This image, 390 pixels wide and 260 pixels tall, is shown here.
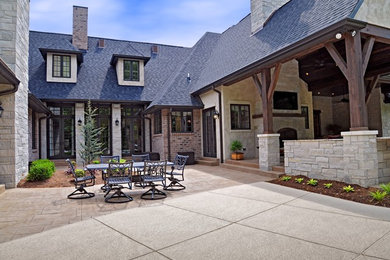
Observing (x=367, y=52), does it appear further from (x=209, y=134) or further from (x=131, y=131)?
(x=131, y=131)

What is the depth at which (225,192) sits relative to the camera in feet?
21.1

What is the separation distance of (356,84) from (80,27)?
53.2ft

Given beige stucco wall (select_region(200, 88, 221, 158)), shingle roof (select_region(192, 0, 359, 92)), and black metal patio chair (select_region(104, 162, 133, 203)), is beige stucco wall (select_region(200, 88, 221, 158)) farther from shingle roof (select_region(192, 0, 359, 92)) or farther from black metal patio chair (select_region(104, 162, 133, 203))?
black metal patio chair (select_region(104, 162, 133, 203))

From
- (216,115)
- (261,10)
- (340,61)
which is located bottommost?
(216,115)

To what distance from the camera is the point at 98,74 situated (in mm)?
15617

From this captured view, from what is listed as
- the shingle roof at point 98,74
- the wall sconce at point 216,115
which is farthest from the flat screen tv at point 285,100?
the shingle roof at point 98,74

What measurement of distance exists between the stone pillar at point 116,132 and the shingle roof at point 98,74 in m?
0.64

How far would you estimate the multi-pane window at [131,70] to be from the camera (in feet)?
51.1

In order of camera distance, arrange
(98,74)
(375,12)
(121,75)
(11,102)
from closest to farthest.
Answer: (375,12) → (11,102) → (121,75) → (98,74)

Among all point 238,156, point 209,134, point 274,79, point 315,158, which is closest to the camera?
point 315,158

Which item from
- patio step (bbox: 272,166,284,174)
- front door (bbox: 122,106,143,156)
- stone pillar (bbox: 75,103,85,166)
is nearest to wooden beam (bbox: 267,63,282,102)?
patio step (bbox: 272,166,284,174)

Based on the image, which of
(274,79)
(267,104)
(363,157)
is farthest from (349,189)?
(274,79)

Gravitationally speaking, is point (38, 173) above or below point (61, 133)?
below

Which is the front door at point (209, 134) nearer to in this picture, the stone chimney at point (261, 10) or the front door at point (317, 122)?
the stone chimney at point (261, 10)
